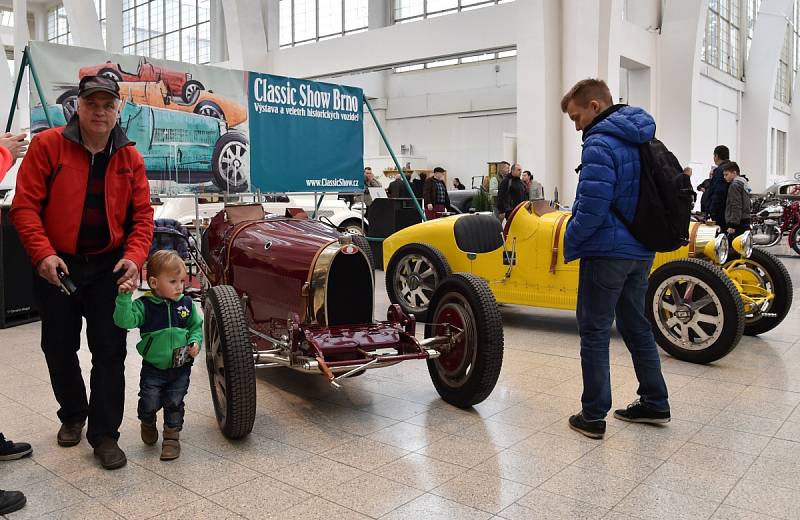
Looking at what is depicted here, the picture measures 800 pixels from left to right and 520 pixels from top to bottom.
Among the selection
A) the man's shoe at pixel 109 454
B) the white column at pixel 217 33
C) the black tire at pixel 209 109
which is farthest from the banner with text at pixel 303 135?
the white column at pixel 217 33

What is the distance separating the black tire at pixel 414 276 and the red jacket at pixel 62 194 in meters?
3.91

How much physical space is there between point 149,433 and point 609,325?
247cm

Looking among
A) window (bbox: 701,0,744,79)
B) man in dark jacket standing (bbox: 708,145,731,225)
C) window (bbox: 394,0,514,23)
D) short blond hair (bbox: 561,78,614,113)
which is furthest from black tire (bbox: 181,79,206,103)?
window (bbox: 701,0,744,79)

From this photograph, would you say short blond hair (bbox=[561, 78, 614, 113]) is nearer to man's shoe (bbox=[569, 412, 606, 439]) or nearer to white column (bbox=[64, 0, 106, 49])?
man's shoe (bbox=[569, 412, 606, 439])

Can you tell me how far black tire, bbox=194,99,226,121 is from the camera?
23.5ft

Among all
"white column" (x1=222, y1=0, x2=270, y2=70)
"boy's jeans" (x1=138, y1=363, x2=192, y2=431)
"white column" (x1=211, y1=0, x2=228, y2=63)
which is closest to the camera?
"boy's jeans" (x1=138, y1=363, x2=192, y2=431)

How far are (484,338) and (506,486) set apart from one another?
108cm

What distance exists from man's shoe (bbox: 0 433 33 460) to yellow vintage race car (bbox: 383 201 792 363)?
4163 mm

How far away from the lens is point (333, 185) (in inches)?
324

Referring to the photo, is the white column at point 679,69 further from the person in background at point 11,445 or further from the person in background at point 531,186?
the person in background at point 11,445

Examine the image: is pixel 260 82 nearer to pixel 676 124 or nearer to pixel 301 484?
pixel 301 484

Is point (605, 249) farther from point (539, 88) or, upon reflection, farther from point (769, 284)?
point (539, 88)

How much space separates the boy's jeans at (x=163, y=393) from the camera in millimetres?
3551

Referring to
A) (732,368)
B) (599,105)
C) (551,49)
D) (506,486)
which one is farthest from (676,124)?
(506,486)
